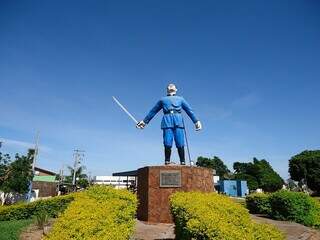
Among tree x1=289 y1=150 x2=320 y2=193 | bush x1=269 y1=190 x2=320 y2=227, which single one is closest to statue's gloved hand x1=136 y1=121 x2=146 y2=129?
bush x1=269 y1=190 x2=320 y2=227

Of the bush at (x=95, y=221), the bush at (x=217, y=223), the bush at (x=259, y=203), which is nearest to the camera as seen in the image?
the bush at (x=95, y=221)

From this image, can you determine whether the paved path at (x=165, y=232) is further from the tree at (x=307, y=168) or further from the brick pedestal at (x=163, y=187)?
the tree at (x=307, y=168)

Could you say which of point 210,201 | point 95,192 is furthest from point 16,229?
point 210,201

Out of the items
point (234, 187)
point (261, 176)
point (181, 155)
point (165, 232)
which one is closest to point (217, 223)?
point (165, 232)

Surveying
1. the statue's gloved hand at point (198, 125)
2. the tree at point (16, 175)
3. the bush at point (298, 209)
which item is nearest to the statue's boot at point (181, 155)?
the statue's gloved hand at point (198, 125)

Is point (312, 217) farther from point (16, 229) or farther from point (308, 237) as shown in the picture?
point (16, 229)

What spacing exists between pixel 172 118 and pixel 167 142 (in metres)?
0.78

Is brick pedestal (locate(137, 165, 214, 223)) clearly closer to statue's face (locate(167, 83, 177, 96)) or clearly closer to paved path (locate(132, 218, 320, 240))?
paved path (locate(132, 218, 320, 240))

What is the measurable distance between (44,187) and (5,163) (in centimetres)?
2099

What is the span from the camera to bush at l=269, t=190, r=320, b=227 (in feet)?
36.1

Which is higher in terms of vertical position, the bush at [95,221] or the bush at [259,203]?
the bush at [259,203]

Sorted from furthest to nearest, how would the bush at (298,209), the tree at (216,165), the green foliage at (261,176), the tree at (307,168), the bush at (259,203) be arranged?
the tree at (216,165)
the green foliage at (261,176)
the tree at (307,168)
the bush at (259,203)
the bush at (298,209)

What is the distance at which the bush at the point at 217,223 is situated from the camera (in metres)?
4.34

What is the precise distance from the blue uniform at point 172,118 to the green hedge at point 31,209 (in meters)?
4.98
